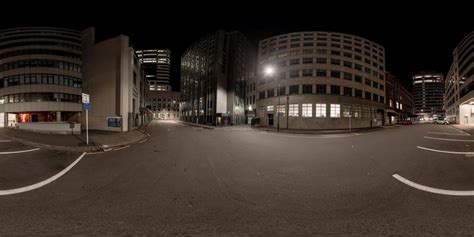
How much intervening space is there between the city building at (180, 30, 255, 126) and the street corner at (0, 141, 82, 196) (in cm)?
4402

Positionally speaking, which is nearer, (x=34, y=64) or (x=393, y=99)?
(x=34, y=64)

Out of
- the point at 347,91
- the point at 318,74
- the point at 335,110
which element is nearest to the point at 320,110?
the point at 335,110

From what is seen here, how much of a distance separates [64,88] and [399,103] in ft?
365

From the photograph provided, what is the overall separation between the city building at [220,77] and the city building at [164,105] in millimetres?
65001

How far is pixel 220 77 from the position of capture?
59.3 metres

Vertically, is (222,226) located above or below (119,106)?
below

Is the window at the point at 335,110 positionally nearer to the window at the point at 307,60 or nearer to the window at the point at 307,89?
the window at the point at 307,89

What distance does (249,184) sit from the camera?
5656 millimetres

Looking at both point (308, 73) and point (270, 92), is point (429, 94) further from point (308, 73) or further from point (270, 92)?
point (270, 92)

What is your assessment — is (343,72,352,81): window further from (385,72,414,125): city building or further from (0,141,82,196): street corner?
(0,141,82,196): street corner

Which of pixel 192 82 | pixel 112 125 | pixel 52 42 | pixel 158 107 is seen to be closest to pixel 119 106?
pixel 112 125

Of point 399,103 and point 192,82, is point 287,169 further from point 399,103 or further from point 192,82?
point 399,103

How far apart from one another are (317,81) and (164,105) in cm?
11553

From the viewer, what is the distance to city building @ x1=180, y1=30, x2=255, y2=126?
58781 mm
